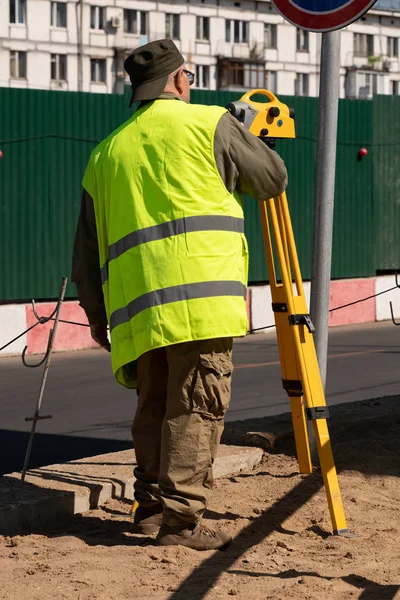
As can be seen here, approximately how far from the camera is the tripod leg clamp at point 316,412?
566 cm

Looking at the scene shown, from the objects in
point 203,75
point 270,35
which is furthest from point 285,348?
point 270,35

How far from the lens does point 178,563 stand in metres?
5.04

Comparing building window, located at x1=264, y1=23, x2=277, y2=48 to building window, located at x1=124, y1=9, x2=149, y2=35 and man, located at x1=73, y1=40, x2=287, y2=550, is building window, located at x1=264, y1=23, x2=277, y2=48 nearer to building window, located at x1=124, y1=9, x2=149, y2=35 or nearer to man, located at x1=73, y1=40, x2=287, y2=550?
building window, located at x1=124, y1=9, x2=149, y2=35

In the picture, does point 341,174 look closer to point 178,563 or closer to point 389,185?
point 389,185

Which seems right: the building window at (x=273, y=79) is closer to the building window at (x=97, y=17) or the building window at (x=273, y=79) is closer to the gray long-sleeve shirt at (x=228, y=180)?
the building window at (x=97, y=17)

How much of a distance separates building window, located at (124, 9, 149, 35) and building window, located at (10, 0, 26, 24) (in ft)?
26.5

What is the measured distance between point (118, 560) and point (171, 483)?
0.38 meters

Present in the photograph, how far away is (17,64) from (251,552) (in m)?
82.4

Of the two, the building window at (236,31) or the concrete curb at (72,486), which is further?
the building window at (236,31)

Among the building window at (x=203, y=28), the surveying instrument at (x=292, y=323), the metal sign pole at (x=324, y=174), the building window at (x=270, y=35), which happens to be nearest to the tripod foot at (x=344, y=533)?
the surveying instrument at (x=292, y=323)

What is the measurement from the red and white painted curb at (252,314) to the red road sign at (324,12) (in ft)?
29.7

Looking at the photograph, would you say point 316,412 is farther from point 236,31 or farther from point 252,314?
point 236,31

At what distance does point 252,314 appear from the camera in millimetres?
17344

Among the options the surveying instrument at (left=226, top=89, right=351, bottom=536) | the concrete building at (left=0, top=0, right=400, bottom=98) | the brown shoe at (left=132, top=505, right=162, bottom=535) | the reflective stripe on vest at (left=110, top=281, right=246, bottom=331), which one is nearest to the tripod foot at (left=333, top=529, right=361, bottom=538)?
the surveying instrument at (left=226, top=89, right=351, bottom=536)
